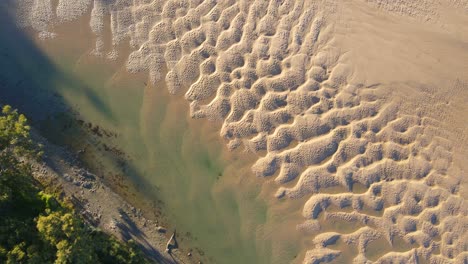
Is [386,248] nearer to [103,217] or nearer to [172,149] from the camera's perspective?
[172,149]

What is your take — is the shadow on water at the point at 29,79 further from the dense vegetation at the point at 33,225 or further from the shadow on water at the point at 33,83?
the dense vegetation at the point at 33,225

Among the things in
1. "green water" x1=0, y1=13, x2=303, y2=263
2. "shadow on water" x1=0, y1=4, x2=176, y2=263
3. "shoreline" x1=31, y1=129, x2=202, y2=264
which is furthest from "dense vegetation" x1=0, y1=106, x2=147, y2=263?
"green water" x1=0, y1=13, x2=303, y2=263

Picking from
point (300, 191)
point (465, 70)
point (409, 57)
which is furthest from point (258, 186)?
point (465, 70)

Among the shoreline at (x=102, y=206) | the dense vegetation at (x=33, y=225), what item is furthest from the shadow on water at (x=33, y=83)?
the dense vegetation at (x=33, y=225)

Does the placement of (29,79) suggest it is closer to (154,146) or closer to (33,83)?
(33,83)

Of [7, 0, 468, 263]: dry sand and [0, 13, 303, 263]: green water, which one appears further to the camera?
[0, 13, 303, 263]: green water

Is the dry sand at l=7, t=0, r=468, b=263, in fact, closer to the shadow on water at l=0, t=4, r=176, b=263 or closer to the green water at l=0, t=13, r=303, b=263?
the green water at l=0, t=13, r=303, b=263

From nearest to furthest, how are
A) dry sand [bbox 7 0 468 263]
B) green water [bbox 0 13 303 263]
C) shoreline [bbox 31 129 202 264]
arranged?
1. shoreline [bbox 31 129 202 264]
2. dry sand [bbox 7 0 468 263]
3. green water [bbox 0 13 303 263]
